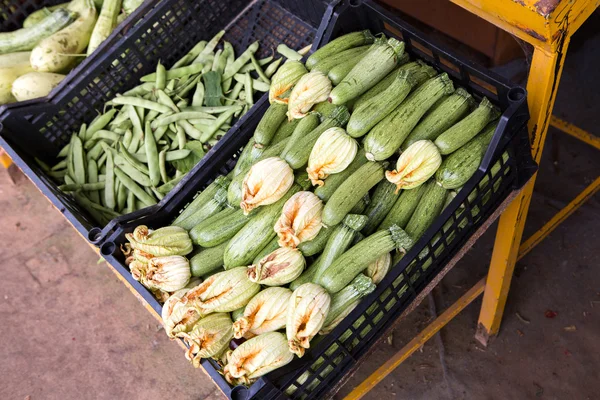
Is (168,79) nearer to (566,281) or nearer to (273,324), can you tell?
(273,324)

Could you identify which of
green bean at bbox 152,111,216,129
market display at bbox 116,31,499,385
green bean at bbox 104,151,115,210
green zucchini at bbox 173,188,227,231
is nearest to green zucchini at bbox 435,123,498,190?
market display at bbox 116,31,499,385

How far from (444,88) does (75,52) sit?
245 centimetres

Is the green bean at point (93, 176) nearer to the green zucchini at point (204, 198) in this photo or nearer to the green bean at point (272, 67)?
the green zucchini at point (204, 198)

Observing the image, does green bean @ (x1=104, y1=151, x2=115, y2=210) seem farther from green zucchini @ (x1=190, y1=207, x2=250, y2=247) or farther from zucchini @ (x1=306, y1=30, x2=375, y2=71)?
zucchini @ (x1=306, y1=30, x2=375, y2=71)

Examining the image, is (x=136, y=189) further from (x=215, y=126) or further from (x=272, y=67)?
(x=272, y=67)

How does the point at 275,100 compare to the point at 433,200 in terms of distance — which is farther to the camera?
the point at 275,100

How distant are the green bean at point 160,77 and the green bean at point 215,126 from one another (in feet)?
1.47

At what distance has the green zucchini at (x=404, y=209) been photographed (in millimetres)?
1961

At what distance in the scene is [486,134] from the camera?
6.48ft

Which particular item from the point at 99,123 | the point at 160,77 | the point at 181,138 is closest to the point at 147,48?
the point at 160,77

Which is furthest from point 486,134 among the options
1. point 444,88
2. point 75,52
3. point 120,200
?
point 75,52

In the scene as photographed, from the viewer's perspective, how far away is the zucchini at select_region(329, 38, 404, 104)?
210 centimetres

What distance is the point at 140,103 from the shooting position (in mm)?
3170

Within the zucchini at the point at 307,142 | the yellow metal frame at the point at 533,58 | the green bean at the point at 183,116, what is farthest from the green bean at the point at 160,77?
the yellow metal frame at the point at 533,58
